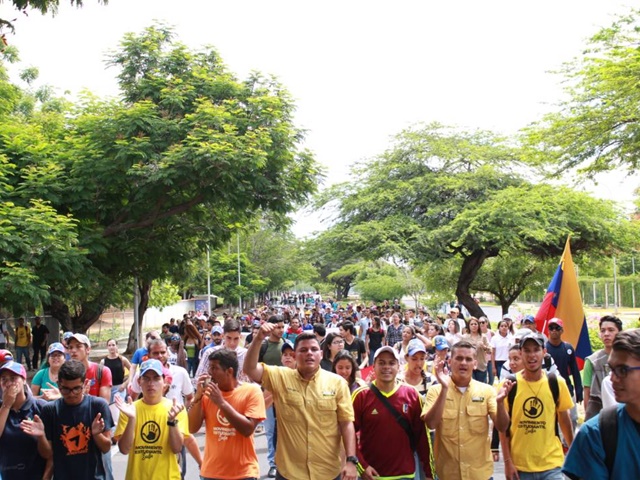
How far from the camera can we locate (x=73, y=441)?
4.82 m

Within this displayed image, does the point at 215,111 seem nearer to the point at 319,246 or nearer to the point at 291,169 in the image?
the point at 291,169

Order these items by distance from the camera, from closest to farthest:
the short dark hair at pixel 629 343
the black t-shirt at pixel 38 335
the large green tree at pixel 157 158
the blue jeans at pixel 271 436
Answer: the short dark hair at pixel 629 343 → the blue jeans at pixel 271 436 → the large green tree at pixel 157 158 → the black t-shirt at pixel 38 335

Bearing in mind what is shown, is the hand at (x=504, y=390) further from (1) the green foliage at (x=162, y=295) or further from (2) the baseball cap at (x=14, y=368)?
(1) the green foliage at (x=162, y=295)

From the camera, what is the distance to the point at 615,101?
1493 centimetres

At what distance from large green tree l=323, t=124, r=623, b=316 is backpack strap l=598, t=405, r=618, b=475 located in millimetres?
23308

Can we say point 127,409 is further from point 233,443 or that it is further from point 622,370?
point 622,370

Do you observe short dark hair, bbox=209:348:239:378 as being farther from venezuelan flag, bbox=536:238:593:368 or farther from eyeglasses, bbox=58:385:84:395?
venezuelan flag, bbox=536:238:593:368

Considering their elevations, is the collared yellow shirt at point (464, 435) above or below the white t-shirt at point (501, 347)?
below

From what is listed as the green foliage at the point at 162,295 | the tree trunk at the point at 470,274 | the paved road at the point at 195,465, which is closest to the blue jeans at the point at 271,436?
the paved road at the point at 195,465

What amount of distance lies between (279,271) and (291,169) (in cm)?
4478

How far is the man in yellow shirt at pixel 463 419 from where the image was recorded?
4.99 m

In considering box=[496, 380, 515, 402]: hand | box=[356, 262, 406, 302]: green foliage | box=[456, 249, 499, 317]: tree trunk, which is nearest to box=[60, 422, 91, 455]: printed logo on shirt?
box=[496, 380, 515, 402]: hand

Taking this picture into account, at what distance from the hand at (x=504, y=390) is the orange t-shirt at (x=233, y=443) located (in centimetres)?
170

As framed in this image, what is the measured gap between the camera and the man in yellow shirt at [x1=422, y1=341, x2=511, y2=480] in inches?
197
